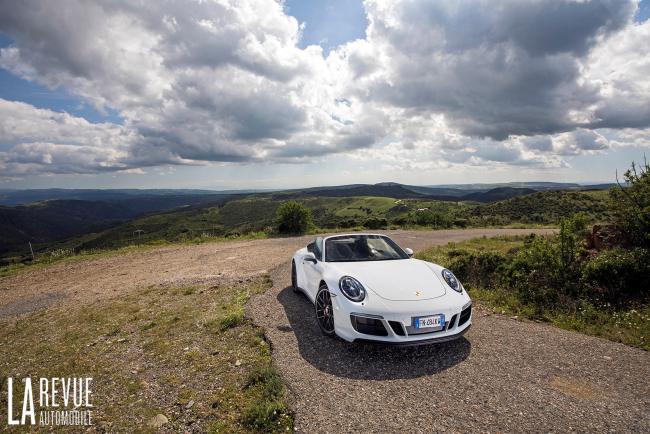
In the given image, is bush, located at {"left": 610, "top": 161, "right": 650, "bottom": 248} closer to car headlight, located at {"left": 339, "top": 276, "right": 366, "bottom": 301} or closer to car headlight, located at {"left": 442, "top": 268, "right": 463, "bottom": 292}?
car headlight, located at {"left": 442, "top": 268, "right": 463, "bottom": 292}

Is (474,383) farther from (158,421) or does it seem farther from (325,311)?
(158,421)

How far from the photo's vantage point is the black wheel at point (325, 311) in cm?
548

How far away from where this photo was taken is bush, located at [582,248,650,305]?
6.72 meters

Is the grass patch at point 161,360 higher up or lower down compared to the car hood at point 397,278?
lower down

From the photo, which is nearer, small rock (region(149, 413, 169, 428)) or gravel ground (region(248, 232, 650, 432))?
gravel ground (region(248, 232, 650, 432))

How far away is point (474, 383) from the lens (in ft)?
13.9

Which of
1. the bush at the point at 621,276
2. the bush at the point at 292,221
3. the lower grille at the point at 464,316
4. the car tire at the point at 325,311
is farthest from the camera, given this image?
the bush at the point at 292,221

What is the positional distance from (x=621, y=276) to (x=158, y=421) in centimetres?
895

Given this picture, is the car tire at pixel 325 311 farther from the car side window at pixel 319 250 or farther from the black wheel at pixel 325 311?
the car side window at pixel 319 250

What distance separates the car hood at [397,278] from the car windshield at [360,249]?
10.9 inches

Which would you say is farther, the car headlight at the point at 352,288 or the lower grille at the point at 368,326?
the car headlight at the point at 352,288

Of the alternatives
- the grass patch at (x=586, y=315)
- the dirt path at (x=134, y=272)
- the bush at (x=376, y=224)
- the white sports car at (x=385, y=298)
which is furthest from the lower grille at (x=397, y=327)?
the bush at (x=376, y=224)

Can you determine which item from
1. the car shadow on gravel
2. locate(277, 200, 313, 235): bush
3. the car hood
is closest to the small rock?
the car shadow on gravel

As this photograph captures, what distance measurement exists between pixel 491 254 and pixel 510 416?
22.4 feet
